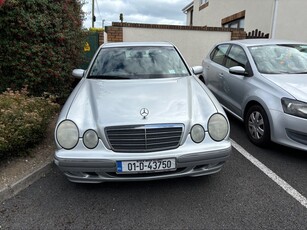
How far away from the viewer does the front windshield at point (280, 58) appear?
4.08m

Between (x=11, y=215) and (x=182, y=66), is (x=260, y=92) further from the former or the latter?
(x=11, y=215)

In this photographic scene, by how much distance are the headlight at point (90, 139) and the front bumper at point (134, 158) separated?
0.42 feet

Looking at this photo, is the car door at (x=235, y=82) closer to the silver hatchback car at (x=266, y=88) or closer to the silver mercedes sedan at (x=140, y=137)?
the silver hatchback car at (x=266, y=88)

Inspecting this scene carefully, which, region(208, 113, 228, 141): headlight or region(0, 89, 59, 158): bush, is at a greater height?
region(208, 113, 228, 141): headlight

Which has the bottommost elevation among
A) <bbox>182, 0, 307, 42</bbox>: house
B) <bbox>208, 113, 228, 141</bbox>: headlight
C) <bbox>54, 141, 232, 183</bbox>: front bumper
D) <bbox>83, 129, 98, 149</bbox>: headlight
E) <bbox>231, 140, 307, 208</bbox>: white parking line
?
<bbox>231, 140, 307, 208</bbox>: white parking line

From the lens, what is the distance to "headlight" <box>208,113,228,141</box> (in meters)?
2.59

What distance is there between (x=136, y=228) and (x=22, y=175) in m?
1.55

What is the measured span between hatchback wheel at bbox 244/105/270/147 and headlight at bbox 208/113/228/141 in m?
1.26

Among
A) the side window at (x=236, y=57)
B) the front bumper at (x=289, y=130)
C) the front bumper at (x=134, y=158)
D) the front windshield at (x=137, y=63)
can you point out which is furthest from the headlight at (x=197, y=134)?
the side window at (x=236, y=57)

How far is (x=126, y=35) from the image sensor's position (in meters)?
8.19

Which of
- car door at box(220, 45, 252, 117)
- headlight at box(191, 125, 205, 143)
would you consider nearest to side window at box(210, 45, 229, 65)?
car door at box(220, 45, 252, 117)

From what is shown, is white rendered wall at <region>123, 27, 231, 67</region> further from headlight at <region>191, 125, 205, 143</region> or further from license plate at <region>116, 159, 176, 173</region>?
license plate at <region>116, 159, 176, 173</region>

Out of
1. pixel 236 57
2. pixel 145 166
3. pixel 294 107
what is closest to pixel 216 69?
pixel 236 57

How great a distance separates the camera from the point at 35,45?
171 inches
